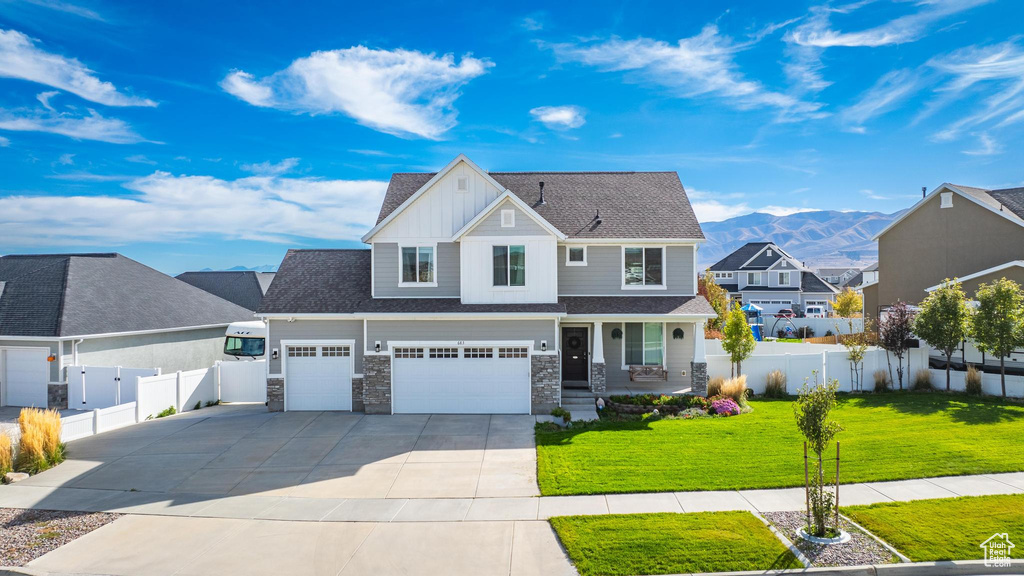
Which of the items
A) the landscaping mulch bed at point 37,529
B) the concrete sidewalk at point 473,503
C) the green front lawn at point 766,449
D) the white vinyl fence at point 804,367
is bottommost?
the landscaping mulch bed at point 37,529

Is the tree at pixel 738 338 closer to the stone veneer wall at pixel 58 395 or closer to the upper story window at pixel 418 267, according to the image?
the upper story window at pixel 418 267

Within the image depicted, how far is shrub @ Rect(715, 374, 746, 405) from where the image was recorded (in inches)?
718

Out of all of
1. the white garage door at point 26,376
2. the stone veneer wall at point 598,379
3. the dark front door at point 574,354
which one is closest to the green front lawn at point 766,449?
the stone veneer wall at point 598,379

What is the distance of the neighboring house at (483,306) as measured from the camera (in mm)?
17844

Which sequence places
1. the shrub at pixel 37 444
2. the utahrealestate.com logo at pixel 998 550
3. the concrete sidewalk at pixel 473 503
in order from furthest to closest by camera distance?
the shrub at pixel 37 444 → the concrete sidewalk at pixel 473 503 → the utahrealestate.com logo at pixel 998 550

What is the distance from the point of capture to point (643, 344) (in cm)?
2045

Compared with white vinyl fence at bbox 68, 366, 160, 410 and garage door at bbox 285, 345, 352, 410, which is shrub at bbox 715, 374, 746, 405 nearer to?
garage door at bbox 285, 345, 352, 410

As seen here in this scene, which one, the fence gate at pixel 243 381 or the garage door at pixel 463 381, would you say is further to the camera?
the fence gate at pixel 243 381

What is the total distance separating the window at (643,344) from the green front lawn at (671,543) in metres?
11.0

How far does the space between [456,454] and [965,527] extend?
32.7 feet

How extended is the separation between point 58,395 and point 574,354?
1826cm

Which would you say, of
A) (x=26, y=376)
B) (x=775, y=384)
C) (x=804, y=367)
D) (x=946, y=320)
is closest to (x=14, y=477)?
(x=26, y=376)

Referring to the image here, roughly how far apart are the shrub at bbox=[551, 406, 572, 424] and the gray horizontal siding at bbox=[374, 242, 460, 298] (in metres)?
5.20

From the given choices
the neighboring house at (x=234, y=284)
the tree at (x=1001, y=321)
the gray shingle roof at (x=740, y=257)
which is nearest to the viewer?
the tree at (x=1001, y=321)
